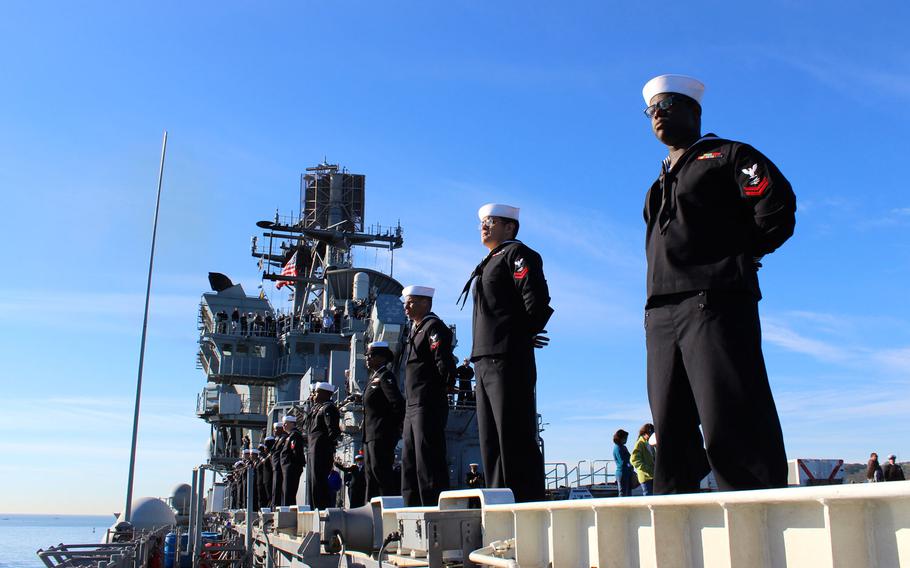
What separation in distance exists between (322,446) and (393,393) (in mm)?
2454

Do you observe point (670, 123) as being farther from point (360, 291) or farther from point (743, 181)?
point (360, 291)

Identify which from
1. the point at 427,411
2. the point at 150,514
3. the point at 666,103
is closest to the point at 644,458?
the point at 427,411

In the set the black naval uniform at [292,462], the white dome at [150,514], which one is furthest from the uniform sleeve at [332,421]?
the white dome at [150,514]

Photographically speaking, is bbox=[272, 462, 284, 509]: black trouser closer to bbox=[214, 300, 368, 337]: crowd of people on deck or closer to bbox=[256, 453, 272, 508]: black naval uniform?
bbox=[256, 453, 272, 508]: black naval uniform

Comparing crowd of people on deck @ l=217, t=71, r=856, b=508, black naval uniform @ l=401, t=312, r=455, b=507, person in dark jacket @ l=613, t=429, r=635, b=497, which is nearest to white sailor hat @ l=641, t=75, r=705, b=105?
crowd of people on deck @ l=217, t=71, r=856, b=508

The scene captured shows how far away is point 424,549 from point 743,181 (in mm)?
1897

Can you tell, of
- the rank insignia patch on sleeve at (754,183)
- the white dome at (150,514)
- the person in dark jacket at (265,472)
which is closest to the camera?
the rank insignia patch on sleeve at (754,183)

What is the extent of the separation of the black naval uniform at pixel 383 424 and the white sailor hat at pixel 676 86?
157 inches

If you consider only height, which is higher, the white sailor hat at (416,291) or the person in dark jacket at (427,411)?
the white sailor hat at (416,291)

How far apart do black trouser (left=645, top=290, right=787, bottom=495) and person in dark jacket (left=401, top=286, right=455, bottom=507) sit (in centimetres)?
260

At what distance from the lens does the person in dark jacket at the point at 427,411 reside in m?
5.25

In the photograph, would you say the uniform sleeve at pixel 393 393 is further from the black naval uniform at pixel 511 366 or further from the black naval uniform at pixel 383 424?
the black naval uniform at pixel 511 366

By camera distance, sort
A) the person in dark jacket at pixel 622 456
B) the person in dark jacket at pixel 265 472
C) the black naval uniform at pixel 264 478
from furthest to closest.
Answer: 1. the black naval uniform at pixel 264 478
2. the person in dark jacket at pixel 265 472
3. the person in dark jacket at pixel 622 456

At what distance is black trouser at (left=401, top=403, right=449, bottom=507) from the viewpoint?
5.22m
